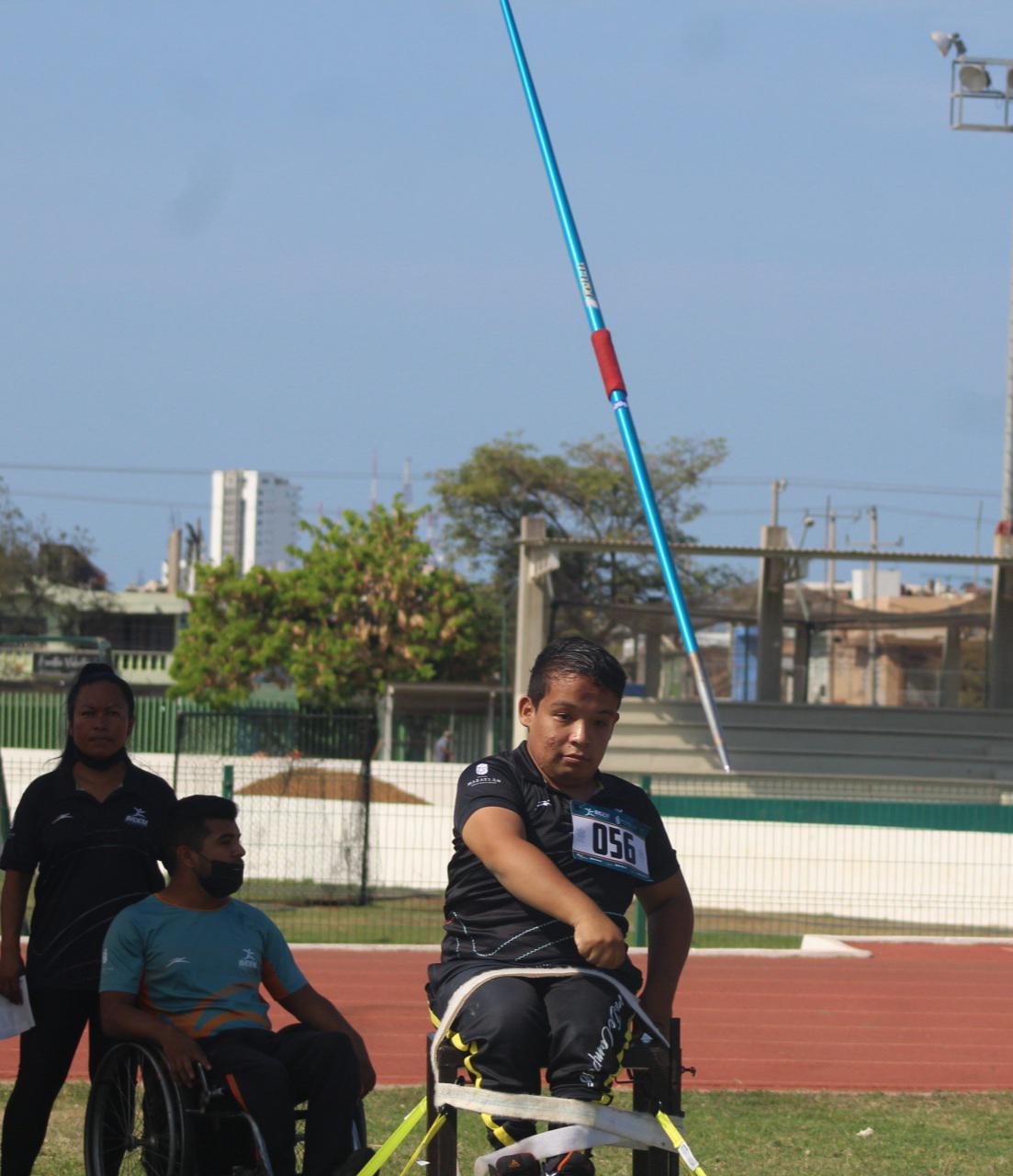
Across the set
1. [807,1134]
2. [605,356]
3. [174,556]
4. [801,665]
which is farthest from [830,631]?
[174,556]

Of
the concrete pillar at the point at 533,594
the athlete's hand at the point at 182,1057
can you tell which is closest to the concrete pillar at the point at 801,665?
the concrete pillar at the point at 533,594

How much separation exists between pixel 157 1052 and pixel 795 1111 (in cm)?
409

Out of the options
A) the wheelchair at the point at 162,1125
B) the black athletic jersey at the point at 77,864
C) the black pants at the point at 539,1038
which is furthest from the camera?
the black athletic jersey at the point at 77,864

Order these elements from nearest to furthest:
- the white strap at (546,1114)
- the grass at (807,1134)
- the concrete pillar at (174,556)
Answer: the white strap at (546,1114), the grass at (807,1134), the concrete pillar at (174,556)

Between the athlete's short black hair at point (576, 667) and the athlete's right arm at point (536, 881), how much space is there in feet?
1.03

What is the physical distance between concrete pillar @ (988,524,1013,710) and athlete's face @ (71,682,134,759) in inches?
979

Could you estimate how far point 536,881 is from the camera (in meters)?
3.66

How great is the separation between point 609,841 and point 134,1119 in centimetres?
176

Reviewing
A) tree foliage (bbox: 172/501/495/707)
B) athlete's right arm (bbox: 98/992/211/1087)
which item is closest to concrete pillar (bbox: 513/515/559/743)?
tree foliage (bbox: 172/501/495/707)

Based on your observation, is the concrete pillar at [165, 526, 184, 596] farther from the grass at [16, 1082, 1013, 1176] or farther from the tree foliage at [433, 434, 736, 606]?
the grass at [16, 1082, 1013, 1176]

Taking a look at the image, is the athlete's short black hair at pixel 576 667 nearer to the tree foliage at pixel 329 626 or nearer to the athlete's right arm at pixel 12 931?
the athlete's right arm at pixel 12 931

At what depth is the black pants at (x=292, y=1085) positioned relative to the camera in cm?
442

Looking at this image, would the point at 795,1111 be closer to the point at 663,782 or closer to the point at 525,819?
the point at 525,819

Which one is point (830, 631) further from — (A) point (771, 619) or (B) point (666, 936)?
(B) point (666, 936)
